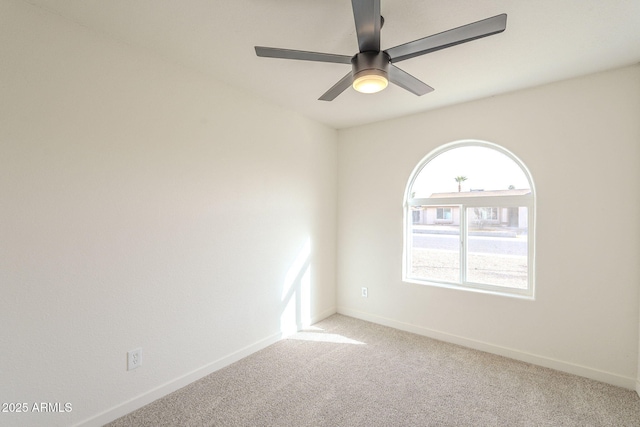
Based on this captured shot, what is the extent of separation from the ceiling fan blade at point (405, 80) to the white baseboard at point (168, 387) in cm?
257

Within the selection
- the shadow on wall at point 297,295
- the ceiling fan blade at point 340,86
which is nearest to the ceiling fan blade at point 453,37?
the ceiling fan blade at point 340,86

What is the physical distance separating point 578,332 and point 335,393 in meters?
2.08

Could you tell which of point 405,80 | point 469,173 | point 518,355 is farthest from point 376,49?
point 518,355

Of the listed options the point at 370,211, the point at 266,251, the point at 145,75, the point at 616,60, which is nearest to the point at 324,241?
the point at 370,211

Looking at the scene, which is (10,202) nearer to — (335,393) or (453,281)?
(335,393)

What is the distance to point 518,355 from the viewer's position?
2664 mm

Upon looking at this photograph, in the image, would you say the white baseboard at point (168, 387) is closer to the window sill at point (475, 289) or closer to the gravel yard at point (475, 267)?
the window sill at point (475, 289)

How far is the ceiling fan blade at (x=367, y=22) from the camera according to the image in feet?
3.93

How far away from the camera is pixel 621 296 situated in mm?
2262

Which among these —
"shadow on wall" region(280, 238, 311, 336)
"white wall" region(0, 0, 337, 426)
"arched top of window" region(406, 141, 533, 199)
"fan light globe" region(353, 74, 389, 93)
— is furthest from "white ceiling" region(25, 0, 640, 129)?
"shadow on wall" region(280, 238, 311, 336)

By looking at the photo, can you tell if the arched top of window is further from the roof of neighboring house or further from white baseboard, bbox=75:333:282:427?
white baseboard, bbox=75:333:282:427

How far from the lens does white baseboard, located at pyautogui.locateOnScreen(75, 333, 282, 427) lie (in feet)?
5.97

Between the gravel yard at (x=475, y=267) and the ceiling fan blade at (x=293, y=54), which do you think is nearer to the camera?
the ceiling fan blade at (x=293, y=54)

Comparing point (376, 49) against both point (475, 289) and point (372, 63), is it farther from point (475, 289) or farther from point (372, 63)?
point (475, 289)
